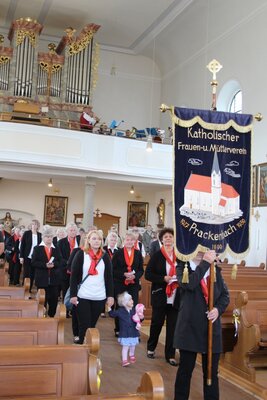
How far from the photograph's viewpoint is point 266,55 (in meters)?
12.7

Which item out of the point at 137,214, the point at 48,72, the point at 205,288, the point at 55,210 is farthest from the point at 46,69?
the point at 205,288

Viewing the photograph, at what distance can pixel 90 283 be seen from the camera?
211 inches

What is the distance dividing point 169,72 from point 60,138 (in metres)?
6.86

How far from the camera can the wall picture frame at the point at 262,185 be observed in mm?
12273

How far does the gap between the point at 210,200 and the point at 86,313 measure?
2086 millimetres

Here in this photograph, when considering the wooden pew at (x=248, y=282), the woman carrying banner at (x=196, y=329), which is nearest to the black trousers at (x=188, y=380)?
the woman carrying banner at (x=196, y=329)

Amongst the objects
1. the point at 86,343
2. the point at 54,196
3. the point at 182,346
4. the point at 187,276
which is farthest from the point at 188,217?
the point at 54,196

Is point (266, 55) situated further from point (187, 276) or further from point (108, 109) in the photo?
point (187, 276)

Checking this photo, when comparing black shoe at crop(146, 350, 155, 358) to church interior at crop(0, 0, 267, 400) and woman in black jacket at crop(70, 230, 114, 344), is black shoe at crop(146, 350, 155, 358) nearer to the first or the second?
woman in black jacket at crop(70, 230, 114, 344)

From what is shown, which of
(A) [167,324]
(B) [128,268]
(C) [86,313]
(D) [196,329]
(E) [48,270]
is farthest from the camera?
(E) [48,270]

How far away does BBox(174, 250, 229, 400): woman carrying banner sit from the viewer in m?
3.76

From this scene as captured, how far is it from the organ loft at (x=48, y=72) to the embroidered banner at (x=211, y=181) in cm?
1183

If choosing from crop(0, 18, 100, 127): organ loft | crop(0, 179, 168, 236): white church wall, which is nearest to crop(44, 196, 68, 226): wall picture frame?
crop(0, 179, 168, 236): white church wall

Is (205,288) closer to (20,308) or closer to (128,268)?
(20,308)
